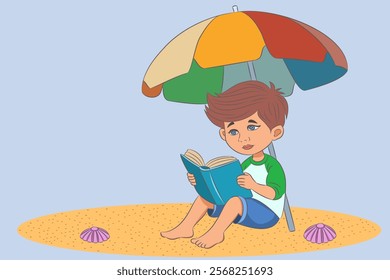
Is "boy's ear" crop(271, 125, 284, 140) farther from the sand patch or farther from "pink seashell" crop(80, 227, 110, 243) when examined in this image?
"pink seashell" crop(80, 227, 110, 243)

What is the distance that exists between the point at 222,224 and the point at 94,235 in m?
1.14

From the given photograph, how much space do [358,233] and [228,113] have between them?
163cm

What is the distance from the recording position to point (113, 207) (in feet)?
37.3

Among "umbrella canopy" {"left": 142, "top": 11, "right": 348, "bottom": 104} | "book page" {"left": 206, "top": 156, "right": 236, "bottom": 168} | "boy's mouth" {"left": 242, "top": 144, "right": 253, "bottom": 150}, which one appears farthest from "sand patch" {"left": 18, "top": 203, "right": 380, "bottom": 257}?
"umbrella canopy" {"left": 142, "top": 11, "right": 348, "bottom": 104}

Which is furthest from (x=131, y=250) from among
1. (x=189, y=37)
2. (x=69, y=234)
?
(x=189, y=37)

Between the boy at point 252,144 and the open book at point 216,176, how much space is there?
0.08 metres

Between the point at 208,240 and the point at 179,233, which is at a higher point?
the point at 179,233

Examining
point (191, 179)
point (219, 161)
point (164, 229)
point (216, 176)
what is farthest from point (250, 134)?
point (164, 229)

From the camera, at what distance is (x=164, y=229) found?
10.3m

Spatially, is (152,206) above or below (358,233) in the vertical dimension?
above

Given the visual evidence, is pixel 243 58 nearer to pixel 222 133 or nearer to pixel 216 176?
pixel 222 133

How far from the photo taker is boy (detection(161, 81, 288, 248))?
9.56m

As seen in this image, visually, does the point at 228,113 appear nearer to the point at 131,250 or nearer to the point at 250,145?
the point at 250,145

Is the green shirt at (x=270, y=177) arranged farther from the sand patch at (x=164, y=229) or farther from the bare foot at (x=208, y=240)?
the bare foot at (x=208, y=240)
